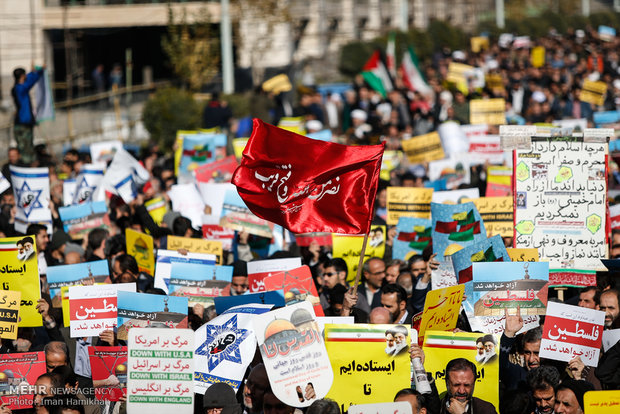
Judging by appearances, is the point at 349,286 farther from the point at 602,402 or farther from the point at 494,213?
the point at 602,402

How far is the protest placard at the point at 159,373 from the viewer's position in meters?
6.06

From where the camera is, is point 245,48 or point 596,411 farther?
point 245,48

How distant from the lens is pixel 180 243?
9.31m

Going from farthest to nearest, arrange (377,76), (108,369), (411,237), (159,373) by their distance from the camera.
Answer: (377,76) → (411,237) → (108,369) → (159,373)

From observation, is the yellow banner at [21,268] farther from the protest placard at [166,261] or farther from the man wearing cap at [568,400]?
the man wearing cap at [568,400]

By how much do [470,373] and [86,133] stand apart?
16.2 m

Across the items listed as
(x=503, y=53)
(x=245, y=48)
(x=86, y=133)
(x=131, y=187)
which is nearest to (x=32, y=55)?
(x=245, y=48)

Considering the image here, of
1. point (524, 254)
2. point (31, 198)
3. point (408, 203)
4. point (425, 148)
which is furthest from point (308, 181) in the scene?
point (425, 148)

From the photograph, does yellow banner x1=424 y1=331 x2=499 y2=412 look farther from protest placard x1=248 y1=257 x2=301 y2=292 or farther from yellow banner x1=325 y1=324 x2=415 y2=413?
protest placard x1=248 y1=257 x2=301 y2=292

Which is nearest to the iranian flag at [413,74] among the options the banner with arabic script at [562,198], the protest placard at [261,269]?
the banner with arabic script at [562,198]

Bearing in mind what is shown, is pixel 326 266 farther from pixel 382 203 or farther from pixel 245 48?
pixel 245 48

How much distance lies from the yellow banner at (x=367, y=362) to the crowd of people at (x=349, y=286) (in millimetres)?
60

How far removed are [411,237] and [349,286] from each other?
1.11m

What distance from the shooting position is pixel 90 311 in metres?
7.36
